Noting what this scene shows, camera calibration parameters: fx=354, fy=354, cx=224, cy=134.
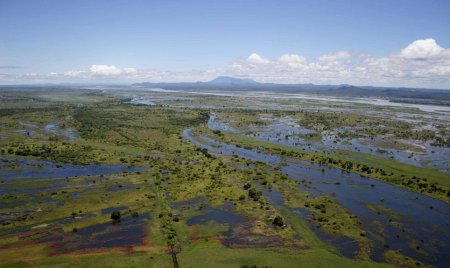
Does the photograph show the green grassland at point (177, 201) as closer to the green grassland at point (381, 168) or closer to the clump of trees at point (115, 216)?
the green grassland at point (381, 168)

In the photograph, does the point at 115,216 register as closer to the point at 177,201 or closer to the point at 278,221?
the point at 177,201

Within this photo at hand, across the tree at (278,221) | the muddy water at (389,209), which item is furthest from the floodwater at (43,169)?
the tree at (278,221)

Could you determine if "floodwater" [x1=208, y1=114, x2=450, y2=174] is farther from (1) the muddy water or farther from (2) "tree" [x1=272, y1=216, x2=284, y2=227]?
(2) "tree" [x1=272, y1=216, x2=284, y2=227]

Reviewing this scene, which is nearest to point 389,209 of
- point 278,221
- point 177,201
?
point 278,221

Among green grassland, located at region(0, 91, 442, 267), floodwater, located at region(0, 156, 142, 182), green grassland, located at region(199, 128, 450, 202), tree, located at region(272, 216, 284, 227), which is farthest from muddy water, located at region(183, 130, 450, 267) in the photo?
floodwater, located at region(0, 156, 142, 182)

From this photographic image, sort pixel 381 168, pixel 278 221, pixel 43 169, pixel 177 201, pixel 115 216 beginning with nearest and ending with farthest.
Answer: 1. pixel 278 221
2. pixel 115 216
3. pixel 177 201
4. pixel 43 169
5. pixel 381 168

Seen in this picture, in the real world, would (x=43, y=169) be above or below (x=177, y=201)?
above

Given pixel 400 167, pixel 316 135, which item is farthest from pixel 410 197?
pixel 316 135

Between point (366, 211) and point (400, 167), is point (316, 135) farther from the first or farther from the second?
point (366, 211)
